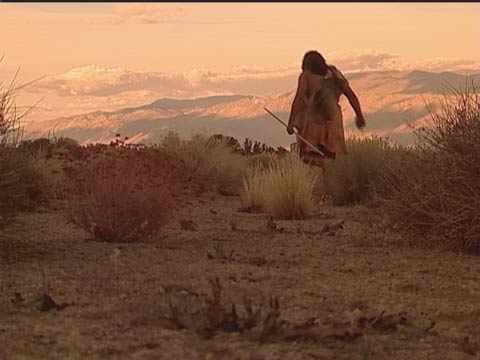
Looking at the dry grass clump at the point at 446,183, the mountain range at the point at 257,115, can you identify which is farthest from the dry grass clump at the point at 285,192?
the mountain range at the point at 257,115

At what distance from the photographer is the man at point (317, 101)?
51.1 feet

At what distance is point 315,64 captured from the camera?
15648 millimetres

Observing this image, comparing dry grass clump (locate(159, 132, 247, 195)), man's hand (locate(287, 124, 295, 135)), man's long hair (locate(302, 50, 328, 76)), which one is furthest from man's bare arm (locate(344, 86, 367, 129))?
dry grass clump (locate(159, 132, 247, 195))

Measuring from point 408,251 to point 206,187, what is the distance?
984cm

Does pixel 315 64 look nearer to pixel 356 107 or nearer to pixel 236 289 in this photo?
pixel 356 107

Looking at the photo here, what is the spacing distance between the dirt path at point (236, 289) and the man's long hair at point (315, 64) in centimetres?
404

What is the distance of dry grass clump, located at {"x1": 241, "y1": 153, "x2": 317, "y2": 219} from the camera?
1420 cm

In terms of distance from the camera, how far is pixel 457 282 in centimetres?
841

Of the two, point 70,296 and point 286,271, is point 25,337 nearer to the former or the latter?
point 70,296

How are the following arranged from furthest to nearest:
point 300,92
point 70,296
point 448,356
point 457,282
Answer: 1. point 300,92
2. point 457,282
3. point 70,296
4. point 448,356

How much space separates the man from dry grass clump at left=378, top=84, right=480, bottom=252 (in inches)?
192

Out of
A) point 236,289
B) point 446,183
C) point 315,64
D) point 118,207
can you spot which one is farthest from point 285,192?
point 236,289

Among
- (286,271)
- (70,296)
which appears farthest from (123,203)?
(70,296)

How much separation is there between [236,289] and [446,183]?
121 inches
